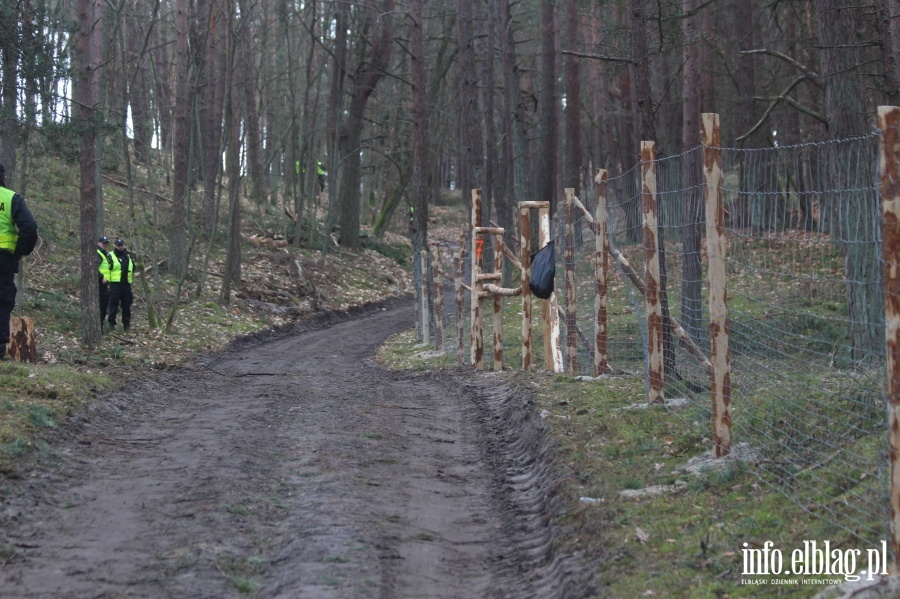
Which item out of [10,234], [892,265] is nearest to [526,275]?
[10,234]

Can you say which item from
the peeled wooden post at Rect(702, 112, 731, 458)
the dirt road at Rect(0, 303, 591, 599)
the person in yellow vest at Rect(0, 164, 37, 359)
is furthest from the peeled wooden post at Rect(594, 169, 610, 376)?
the person in yellow vest at Rect(0, 164, 37, 359)

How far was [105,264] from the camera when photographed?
753 inches

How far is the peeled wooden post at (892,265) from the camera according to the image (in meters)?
4.56

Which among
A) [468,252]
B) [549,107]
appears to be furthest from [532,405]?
[549,107]

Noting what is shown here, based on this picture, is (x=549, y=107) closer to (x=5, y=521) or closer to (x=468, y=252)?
(x=468, y=252)

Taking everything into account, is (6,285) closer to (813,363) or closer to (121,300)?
(121,300)

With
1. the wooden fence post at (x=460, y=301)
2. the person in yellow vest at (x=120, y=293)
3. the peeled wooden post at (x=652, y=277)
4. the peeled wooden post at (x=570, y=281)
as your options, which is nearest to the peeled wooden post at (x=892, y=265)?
the peeled wooden post at (x=652, y=277)

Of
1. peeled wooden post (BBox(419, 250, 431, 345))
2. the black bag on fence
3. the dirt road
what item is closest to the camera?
the dirt road

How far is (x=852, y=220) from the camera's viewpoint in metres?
5.96

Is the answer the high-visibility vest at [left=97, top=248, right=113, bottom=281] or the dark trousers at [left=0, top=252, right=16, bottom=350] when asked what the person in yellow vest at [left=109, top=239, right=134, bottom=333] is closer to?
the high-visibility vest at [left=97, top=248, right=113, bottom=281]

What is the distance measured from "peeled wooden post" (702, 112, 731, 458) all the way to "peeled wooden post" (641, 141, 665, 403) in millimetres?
1761

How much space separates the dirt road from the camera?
5.60 meters

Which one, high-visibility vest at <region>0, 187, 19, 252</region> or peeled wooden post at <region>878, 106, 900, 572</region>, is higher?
high-visibility vest at <region>0, 187, 19, 252</region>

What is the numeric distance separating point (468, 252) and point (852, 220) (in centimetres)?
1314
